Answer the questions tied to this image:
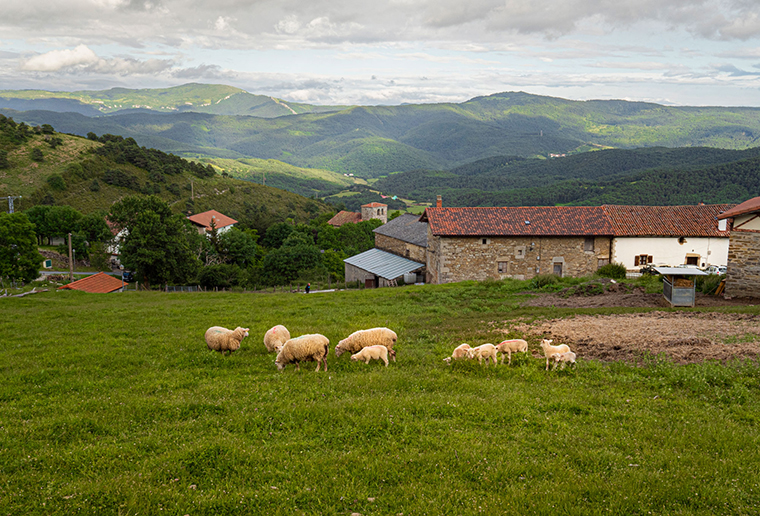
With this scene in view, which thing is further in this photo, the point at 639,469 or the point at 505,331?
the point at 505,331

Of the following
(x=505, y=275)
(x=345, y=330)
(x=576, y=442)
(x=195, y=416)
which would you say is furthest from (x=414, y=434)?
(x=505, y=275)

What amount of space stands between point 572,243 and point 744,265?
1688 cm

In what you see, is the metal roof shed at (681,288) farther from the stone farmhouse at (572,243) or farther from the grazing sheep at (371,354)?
the stone farmhouse at (572,243)

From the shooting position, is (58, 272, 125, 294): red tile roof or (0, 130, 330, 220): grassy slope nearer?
(58, 272, 125, 294): red tile roof

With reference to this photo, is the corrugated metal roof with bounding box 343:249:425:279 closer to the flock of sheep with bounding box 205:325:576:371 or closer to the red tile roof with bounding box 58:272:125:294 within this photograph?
the red tile roof with bounding box 58:272:125:294

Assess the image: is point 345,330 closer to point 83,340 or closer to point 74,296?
point 83,340

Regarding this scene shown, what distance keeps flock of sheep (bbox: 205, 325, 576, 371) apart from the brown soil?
125cm

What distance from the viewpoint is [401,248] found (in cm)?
4822

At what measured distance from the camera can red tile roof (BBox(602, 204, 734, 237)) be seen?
37094mm

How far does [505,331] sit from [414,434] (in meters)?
9.21

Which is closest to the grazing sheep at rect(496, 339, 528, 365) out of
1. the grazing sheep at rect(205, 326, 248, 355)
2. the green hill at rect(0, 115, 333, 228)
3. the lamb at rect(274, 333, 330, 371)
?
the lamb at rect(274, 333, 330, 371)

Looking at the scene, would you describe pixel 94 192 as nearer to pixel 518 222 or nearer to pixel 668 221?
pixel 518 222

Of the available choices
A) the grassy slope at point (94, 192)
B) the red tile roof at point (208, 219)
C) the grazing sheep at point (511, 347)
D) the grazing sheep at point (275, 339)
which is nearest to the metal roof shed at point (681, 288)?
the grazing sheep at point (511, 347)

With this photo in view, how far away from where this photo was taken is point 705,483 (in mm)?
6055
